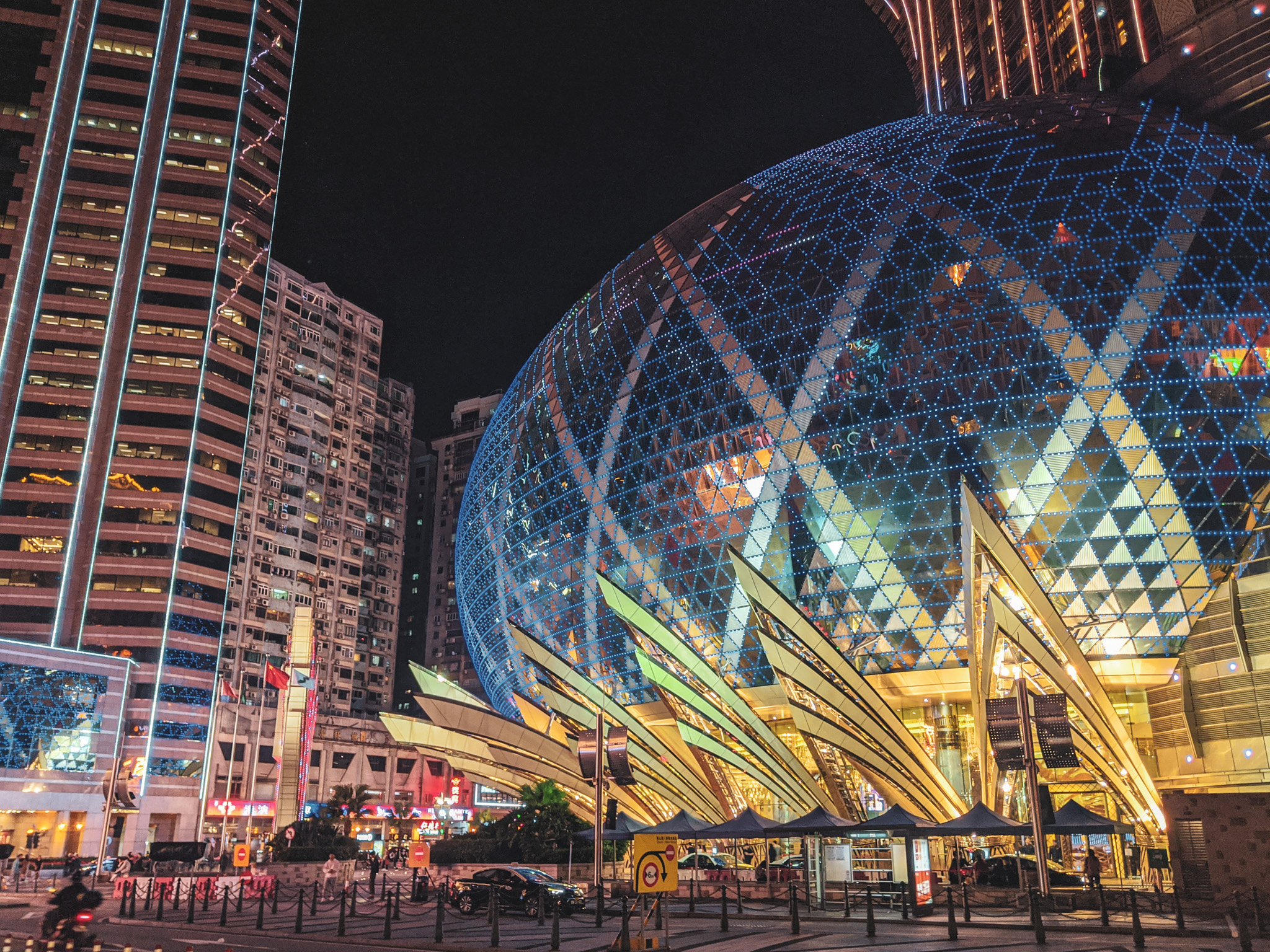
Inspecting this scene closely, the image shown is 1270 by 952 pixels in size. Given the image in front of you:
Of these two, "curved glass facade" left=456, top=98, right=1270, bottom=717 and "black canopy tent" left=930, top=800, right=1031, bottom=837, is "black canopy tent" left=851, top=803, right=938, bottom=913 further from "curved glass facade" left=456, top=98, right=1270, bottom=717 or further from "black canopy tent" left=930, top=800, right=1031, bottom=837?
"curved glass facade" left=456, top=98, right=1270, bottom=717

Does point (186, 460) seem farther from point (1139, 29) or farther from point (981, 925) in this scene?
point (1139, 29)

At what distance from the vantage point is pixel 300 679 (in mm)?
49344

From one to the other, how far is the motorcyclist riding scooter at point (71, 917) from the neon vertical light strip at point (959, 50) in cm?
10184

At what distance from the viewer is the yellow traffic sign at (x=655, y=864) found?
17.1 m

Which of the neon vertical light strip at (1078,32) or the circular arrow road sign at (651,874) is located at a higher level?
the neon vertical light strip at (1078,32)

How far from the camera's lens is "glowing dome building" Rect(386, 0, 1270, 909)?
39406mm

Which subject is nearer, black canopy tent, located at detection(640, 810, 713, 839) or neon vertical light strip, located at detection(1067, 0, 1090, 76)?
black canopy tent, located at detection(640, 810, 713, 839)

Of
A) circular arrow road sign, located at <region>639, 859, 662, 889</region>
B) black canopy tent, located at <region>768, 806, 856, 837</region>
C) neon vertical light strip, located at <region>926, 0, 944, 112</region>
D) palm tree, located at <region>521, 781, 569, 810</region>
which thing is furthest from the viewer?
neon vertical light strip, located at <region>926, 0, 944, 112</region>

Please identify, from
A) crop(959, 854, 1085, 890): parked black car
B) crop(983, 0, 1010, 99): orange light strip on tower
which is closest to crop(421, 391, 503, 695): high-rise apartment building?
crop(983, 0, 1010, 99): orange light strip on tower

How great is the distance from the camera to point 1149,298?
4128 cm

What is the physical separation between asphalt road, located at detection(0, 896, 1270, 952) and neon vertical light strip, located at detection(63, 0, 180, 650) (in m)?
54.7

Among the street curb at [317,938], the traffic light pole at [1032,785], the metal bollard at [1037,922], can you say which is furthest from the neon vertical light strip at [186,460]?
the metal bollard at [1037,922]

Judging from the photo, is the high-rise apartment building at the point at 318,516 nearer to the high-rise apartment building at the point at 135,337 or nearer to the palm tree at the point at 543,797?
the high-rise apartment building at the point at 135,337

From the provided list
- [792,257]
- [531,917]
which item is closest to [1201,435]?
[792,257]
